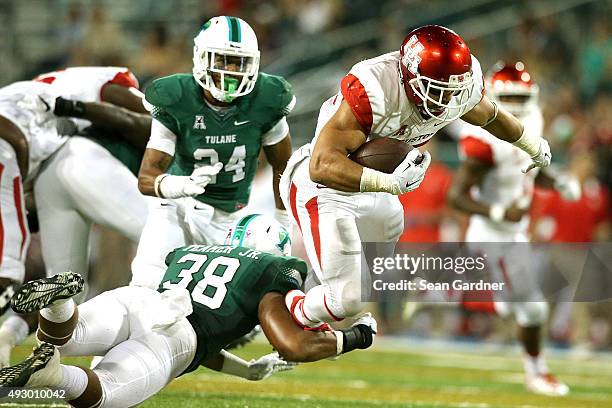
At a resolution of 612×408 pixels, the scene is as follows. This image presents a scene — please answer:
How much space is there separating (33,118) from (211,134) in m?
1.08

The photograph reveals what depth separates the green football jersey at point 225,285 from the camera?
14.1ft

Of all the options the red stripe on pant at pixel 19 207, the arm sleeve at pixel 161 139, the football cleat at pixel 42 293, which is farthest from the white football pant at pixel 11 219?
the football cleat at pixel 42 293

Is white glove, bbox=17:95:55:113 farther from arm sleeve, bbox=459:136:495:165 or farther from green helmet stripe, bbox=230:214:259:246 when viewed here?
arm sleeve, bbox=459:136:495:165

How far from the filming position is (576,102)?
11250mm

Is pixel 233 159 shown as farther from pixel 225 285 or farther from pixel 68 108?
pixel 225 285

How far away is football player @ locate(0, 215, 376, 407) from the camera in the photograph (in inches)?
152

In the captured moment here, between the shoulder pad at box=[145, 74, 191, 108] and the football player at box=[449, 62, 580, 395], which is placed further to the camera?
the football player at box=[449, 62, 580, 395]

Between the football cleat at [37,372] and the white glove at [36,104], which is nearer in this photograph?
the football cleat at [37,372]

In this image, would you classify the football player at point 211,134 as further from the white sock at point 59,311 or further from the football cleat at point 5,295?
the white sock at point 59,311

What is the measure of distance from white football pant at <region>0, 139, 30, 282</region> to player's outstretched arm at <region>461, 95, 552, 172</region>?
238 centimetres

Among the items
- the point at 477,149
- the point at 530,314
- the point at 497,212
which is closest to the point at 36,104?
the point at 477,149

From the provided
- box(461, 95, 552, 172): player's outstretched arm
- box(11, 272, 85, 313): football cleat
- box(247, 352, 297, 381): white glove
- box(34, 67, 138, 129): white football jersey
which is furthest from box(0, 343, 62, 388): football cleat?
box(34, 67, 138, 129): white football jersey

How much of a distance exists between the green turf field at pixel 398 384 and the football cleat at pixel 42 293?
3.56 ft

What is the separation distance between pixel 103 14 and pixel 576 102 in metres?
5.10
